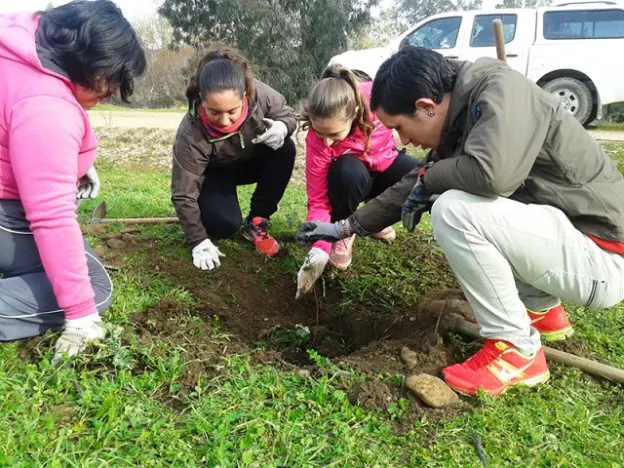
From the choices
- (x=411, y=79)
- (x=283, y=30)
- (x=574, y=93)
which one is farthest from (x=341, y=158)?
(x=283, y=30)

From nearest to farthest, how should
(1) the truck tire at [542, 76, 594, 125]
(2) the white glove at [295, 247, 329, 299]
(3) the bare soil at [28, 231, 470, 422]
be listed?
1. (3) the bare soil at [28, 231, 470, 422]
2. (2) the white glove at [295, 247, 329, 299]
3. (1) the truck tire at [542, 76, 594, 125]

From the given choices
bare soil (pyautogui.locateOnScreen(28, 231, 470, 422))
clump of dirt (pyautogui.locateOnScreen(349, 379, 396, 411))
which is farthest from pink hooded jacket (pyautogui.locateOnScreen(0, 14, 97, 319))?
clump of dirt (pyautogui.locateOnScreen(349, 379, 396, 411))

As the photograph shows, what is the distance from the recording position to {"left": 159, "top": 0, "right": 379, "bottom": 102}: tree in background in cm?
1494

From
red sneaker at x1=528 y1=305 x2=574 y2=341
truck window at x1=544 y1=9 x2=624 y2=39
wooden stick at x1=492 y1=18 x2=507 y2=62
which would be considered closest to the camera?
red sneaker at x1=528 y1=305 x2=574 y2=341

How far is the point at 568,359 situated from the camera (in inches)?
88.3

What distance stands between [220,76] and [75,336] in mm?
1546

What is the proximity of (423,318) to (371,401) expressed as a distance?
77cm

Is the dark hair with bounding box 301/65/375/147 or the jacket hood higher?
the jacket hood

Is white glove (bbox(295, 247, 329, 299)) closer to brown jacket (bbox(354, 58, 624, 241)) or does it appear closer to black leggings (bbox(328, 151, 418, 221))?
black leggings (bbox(328, 151, 418, 221))

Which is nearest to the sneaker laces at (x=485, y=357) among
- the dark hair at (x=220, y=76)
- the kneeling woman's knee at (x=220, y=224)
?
the dark hair at (x=220, y=76)

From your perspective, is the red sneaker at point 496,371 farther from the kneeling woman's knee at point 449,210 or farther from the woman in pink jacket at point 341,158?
the woman in pink jacket at point 341,158

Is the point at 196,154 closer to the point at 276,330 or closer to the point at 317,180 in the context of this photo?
the point at 317,180

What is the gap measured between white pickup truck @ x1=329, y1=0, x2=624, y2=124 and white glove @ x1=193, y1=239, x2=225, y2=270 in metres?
6.37

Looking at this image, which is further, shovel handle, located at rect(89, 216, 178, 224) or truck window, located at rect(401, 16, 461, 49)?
truck window, located at rect(401, 16, 461, 49)
